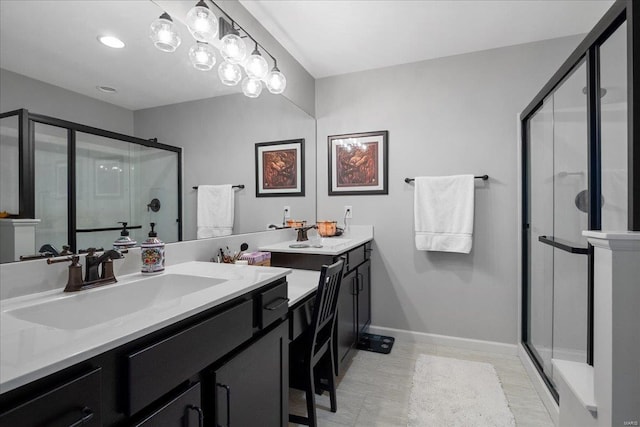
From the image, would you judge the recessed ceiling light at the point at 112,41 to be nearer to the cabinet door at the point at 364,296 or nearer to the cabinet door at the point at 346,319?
the cabinet door at the point at 346,319

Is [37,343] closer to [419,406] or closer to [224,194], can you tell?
[224,194]

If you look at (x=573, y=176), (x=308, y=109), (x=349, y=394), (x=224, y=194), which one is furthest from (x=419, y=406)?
(x=308, y=109)

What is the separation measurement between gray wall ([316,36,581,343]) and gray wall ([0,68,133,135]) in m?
1.95

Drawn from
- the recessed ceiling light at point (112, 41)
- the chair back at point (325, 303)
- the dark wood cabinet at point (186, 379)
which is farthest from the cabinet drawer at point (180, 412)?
the recessed ceiling light at point (112, 41)

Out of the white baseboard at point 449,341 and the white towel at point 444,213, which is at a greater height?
the white towel at point 444,213

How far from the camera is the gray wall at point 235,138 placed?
1.52m

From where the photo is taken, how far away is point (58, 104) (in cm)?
102

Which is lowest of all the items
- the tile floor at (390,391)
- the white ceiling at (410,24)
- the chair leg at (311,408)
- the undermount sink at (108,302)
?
the tile floor at (390,391)

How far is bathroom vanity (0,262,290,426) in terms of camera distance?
0.52m

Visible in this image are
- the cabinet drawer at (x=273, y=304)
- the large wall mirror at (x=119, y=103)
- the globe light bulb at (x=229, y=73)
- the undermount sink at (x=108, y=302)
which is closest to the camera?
Result: the undermount sink at (x=108, y=302)

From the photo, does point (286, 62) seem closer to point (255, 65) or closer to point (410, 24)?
point (255, 65)

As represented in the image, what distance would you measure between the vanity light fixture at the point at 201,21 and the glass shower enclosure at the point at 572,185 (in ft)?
5.40

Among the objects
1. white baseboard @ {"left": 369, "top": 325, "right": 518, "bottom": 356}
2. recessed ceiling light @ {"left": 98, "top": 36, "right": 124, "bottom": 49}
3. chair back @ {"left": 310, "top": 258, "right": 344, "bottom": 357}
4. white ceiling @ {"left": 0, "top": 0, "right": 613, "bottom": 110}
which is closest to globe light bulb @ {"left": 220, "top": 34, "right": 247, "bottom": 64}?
white ceiling @ {"left": 0, "top": 0, "right": 613, "bottom": 110}

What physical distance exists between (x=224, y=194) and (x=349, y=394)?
145 centimetres
